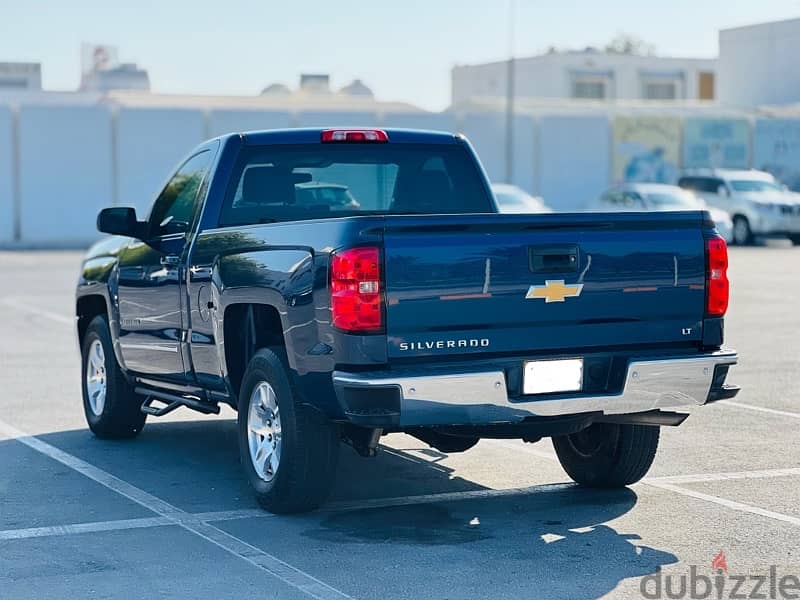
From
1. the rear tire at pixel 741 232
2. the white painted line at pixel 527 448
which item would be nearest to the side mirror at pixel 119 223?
the white painted line at pixel 527 448

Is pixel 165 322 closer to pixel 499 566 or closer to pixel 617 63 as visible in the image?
pixel 499 566

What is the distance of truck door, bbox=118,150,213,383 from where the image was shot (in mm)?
8578

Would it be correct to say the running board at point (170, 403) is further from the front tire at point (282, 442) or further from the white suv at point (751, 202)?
the white suv at point (751, 202)

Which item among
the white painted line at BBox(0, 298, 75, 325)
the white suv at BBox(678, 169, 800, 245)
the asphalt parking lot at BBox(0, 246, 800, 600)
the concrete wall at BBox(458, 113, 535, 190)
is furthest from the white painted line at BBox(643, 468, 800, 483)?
the concrete wall at BBox(458, 113, 535, 190)

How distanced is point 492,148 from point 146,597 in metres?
42.1

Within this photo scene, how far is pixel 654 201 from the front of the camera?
3575cm

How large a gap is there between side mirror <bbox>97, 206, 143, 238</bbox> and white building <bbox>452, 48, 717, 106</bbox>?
61.3 m

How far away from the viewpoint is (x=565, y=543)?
6.67 m

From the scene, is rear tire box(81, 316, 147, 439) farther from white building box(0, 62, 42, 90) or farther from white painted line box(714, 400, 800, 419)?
white building box(0, 62, 42, 90)

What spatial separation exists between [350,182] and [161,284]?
1.29 m

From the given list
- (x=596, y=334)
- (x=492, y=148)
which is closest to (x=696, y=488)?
(x=596, y=334)

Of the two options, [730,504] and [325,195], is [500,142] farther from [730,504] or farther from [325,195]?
[730,504]

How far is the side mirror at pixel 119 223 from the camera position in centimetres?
895

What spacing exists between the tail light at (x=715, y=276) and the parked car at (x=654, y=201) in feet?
91.9
